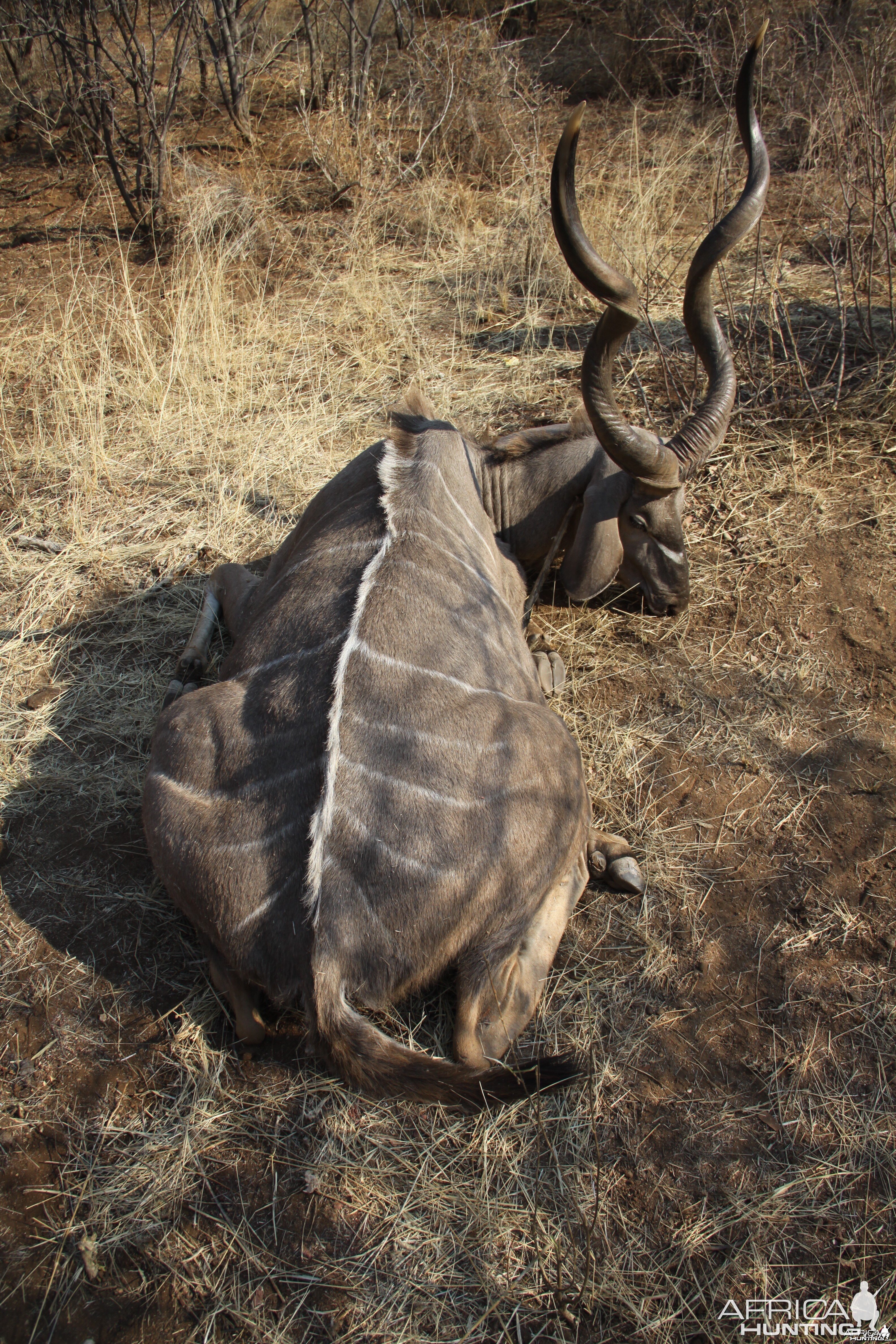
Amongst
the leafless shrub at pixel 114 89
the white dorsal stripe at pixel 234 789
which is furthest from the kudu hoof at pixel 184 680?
the leafless shrub at pixel 114 89

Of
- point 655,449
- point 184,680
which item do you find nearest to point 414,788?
point 184,680

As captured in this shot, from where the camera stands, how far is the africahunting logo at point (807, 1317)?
6.61 feet

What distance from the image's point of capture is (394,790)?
243cm

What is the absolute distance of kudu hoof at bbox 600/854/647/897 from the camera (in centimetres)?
297

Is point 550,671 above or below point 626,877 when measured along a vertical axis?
above

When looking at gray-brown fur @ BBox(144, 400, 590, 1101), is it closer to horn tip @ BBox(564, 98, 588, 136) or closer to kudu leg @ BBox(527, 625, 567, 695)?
kudu leg @ BBox(527, 625, 567, 695)

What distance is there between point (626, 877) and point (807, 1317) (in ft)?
4.02

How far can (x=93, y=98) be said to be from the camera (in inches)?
249

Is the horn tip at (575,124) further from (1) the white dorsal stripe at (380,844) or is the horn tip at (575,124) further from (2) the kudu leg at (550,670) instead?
(1) the white dorsal stripe at (380,844)

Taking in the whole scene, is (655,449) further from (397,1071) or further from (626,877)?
(397,1071)

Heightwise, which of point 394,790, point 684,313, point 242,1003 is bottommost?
point 242,1003

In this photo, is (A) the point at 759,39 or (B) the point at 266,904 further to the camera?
(A) the point at 759,39

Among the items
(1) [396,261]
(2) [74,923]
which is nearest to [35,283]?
(1) [396,261]

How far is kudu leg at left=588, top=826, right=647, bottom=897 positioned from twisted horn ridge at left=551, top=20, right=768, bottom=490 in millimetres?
1472
